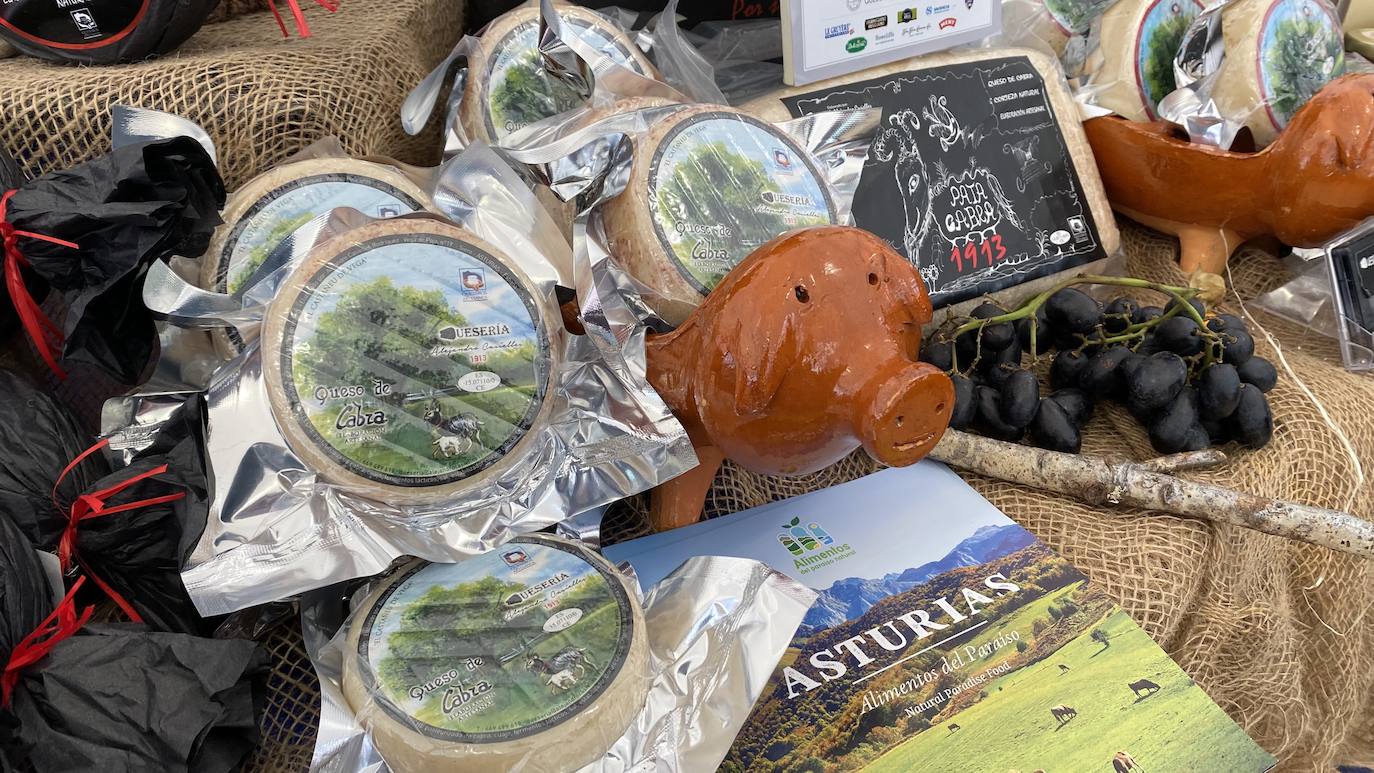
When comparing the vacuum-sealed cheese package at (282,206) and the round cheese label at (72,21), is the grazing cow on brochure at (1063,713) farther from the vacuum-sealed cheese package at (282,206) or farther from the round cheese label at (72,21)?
the round cheese label at (72,21)

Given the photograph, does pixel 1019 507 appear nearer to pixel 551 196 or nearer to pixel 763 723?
pixel 763 723

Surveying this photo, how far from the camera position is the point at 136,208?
29.6 inches

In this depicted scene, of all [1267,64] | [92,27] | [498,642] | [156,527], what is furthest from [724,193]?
[1267,64]

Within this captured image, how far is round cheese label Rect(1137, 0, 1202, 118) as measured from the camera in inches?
54.1

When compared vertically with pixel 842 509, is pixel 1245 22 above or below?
above

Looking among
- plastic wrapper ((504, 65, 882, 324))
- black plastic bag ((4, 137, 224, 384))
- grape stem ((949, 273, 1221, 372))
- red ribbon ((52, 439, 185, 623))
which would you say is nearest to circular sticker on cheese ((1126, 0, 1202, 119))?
grape stem ((949, 273, 1221, 372))

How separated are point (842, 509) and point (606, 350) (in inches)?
13.1

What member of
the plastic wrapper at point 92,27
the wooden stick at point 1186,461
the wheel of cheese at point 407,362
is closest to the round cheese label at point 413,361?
the wheel of cheese at point 407,362

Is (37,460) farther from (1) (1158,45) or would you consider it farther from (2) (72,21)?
(1) (1158,45)

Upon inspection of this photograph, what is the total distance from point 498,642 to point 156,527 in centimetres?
32

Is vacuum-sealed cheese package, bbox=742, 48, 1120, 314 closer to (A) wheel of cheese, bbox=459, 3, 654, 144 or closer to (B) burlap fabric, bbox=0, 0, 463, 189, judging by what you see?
(A) wheel of cheese, bbox=459, 3, 654, 144

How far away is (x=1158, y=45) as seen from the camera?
1.39m

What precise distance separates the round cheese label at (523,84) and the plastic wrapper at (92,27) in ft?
1.10

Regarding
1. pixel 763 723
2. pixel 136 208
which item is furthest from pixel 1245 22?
pixel 136 208
